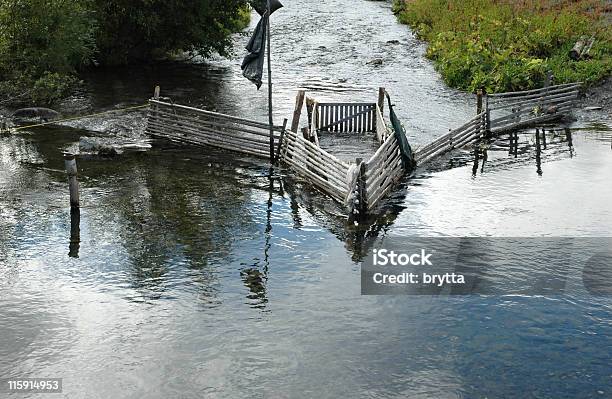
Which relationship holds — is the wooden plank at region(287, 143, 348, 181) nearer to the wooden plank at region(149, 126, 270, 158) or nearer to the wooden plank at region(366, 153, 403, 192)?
the wooden plank at region(366, 153, 403, 192)

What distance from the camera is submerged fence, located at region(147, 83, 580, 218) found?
16.3 meters

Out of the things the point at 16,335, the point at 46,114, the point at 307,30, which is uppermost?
the point at 307,30

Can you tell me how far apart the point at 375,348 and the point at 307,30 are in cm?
3828

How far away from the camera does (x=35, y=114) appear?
25.7m

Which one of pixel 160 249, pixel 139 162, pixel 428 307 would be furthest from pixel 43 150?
pixel 428 307

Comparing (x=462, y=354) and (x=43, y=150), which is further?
(x=43, y=150)

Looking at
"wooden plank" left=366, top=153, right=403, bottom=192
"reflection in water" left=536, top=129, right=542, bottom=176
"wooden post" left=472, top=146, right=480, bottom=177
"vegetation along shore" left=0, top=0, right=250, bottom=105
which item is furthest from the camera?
"vegetation along shore" left=0, top=0, right=250, bottom=105

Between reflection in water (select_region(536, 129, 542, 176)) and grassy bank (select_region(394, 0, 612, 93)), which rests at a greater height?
grassy bank (select_region(394, 0, 612, 93))

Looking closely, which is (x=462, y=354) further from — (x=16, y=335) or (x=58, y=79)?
(x=58, y=79)

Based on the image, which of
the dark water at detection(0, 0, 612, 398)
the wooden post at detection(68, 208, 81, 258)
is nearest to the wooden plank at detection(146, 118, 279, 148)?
the dark water at detection(0, 0, 612, 398)

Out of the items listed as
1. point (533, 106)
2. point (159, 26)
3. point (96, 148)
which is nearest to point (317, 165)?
point (96, 148)

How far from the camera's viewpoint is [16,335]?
1102 centimetres

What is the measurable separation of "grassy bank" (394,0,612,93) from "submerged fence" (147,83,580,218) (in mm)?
2786

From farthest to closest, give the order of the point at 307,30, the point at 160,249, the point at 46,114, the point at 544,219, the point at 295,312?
the point at 307,30, the point at 46,114, the point at 544,219, the point at 160,249, the point at 295,312
